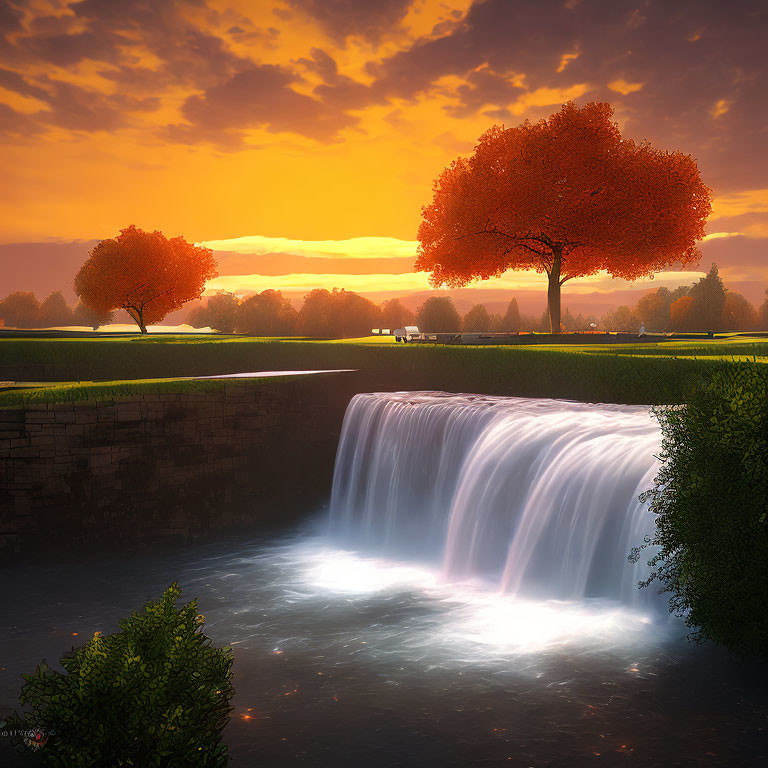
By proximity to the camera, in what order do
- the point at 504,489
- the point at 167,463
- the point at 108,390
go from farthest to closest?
the point at 167,463
the point at 108,390
the point at 504,489

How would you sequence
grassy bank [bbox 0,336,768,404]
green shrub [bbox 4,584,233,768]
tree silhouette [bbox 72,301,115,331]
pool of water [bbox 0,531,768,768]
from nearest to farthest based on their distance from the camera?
green shrub [bbox 4,584,233,768] → pool of water [bbox 0,531,768,768] → grassy bank [bbox 0,336,768,404] → tree silhouette [bbox 72,301,115,331]

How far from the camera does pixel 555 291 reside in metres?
36.4

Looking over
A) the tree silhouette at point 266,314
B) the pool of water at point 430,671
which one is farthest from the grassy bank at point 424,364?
the tree silhouette at point 266,314

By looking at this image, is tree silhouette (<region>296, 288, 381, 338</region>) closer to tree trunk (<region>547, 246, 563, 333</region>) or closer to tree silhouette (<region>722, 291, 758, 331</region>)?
tree trunk (<region>547, 246, 563, 333</region>)

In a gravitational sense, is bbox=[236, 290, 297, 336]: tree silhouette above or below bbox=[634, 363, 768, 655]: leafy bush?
above

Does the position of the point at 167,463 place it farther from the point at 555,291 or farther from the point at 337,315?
the point at 337,315

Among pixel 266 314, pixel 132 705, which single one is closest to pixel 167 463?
pixel 132 705

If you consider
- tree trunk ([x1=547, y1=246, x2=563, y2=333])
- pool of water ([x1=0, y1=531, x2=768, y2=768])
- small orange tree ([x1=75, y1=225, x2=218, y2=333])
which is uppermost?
small orange tree ([x1=75, y1=225, x2=218, y2=333])

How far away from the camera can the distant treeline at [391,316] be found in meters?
72.8

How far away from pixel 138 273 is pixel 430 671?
189 feet

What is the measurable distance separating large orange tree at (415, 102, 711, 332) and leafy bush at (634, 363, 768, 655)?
2648cm

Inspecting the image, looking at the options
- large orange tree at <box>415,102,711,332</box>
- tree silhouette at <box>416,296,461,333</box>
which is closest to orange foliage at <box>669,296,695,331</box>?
tree silhouette at <box>416,296,461,333</box>

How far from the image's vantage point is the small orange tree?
60.9m

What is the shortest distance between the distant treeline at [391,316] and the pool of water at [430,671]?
Result: 44710 mm
